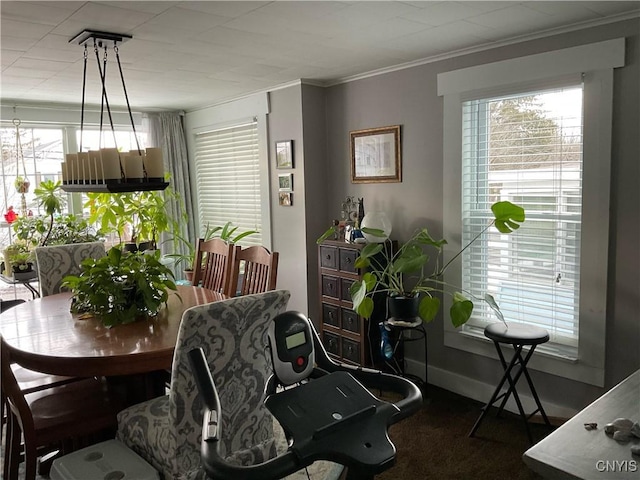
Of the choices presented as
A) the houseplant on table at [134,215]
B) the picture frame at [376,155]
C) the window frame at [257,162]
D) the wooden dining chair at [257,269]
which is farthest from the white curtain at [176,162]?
the picture frame at [376,155]

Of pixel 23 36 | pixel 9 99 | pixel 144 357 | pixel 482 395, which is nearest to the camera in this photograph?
pixel 144 357

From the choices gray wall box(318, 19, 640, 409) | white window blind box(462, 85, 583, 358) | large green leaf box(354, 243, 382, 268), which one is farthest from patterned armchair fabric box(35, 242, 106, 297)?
white window blind box(462, 85, 583, 358)

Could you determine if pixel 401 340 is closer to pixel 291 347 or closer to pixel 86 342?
pixel 86 342

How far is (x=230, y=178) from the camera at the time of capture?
5.24 metres

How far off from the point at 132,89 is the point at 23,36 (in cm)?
160

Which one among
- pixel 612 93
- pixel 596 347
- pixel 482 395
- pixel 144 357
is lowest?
pixel 482 395

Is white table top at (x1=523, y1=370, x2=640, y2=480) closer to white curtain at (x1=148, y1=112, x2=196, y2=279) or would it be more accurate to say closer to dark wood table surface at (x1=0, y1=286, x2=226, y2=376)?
dark wood table surface at (x1=0, y1=286, x2=226, y2=376)

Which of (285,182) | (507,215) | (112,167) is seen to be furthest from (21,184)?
(507,215)

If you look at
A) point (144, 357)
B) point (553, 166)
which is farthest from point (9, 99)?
point (553, 166)

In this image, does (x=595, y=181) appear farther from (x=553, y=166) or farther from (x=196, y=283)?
(x=196, y=283)

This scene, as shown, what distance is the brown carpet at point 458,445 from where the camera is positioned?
8.64 feet

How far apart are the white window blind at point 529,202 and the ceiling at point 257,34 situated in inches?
17.2

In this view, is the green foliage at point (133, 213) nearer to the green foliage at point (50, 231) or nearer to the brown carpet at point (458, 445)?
the green foliage at point (50, 231)

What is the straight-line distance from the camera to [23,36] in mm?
2658
